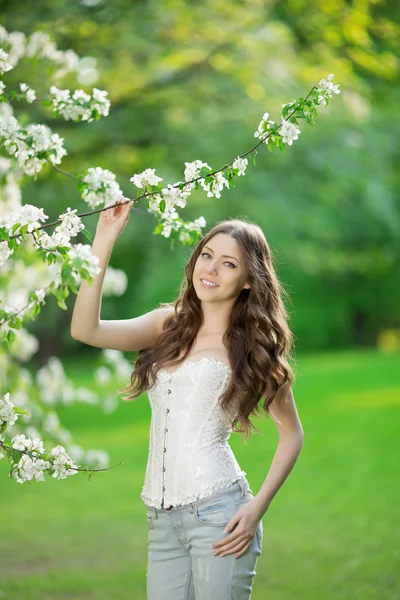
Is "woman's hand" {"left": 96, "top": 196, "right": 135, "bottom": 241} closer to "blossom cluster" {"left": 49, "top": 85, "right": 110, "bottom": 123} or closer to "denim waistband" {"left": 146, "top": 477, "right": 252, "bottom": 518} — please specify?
"blossom cluster" {"left": 49, "top": 85, "right": 110, "bottom": 123}

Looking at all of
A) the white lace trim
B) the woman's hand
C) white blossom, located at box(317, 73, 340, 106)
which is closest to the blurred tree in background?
the white lace trim

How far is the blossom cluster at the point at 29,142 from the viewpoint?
2.86 meters

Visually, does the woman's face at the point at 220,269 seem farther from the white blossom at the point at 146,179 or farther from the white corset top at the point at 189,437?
the white blossom at the point at 146,179

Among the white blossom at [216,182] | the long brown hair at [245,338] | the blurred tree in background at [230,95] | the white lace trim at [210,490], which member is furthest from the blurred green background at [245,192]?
the white blossom at [216,182]

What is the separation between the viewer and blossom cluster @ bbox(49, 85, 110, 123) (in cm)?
308

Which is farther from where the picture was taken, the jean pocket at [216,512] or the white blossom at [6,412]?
the jean pocket at [216,512]

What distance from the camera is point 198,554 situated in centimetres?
288

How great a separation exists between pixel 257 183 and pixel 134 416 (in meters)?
4.99

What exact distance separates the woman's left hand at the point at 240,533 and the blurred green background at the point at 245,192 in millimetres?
818

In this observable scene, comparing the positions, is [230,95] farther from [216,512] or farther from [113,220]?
[216,512]

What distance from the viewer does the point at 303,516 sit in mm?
8508

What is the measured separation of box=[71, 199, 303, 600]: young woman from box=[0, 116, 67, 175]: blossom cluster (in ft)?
0.95

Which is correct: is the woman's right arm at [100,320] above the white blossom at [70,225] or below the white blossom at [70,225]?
below

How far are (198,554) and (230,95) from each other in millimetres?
8913
